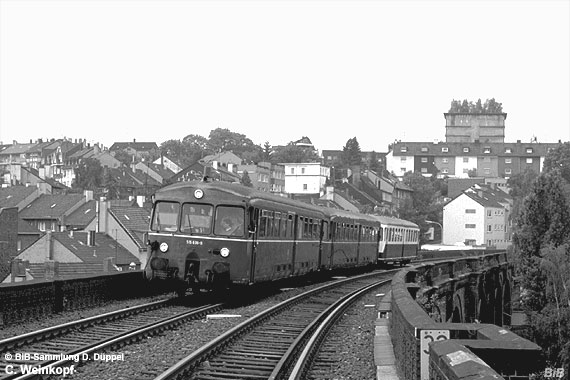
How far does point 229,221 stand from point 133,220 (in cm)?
4324

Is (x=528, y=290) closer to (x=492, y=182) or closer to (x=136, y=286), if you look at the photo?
(x=136, y=286)

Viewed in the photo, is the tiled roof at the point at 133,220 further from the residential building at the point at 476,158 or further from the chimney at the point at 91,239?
the residential building at the point at 476,158

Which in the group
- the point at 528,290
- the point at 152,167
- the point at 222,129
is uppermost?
the point at 222,129

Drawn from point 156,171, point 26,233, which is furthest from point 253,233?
point 156,171

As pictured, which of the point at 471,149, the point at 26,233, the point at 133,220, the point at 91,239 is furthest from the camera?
the point at 471,149

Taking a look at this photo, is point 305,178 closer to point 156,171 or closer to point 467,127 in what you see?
point 156,171

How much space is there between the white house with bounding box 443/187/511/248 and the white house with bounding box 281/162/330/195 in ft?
63.7

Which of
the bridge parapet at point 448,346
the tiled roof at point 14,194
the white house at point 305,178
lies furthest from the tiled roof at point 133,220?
the white house at point 305,178

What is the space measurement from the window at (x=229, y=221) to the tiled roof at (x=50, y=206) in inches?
2470

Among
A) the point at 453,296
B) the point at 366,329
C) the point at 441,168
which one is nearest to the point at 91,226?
the point at 453,296

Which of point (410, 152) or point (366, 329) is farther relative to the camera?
point (410, 152)

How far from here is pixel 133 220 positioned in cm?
6131

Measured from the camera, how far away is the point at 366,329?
647 inches

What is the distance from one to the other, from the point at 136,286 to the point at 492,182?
139m
